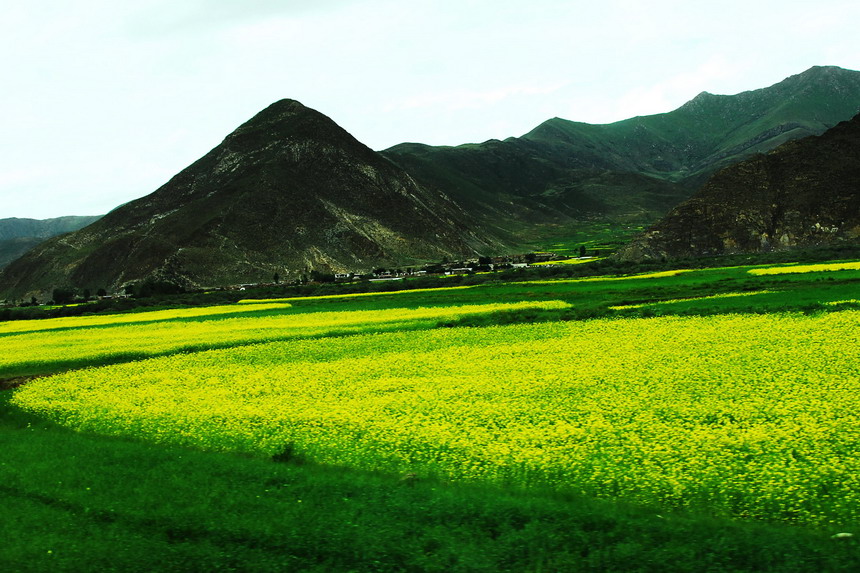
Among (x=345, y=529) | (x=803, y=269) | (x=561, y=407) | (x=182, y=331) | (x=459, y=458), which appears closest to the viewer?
(x=345, y=529)

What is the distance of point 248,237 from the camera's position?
160750 millimetres

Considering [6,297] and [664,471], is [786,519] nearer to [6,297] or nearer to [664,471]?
[664,471]

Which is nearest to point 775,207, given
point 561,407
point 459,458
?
point 561,407

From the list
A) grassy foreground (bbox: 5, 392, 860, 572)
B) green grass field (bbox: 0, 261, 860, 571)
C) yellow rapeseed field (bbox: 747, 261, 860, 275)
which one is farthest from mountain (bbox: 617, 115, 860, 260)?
grassy foreground (bbox: 5, 392, 860, 572)

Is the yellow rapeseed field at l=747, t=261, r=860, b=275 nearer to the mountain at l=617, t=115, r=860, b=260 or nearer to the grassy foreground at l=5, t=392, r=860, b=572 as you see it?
the mountain at l=617, t=115, r=860, b=260

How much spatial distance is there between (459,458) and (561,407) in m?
4.82

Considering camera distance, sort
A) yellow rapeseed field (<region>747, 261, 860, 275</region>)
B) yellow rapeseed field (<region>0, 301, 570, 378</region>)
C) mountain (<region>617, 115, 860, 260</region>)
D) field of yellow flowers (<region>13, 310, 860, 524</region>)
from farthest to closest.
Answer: mountain (<region>617, 115, 860, 260</region>)
yellow rapeseed field (<region>747, 261, 860, 275</region>)
yellow rapeseed field (<region>0, 301, 570, 378</region>)
field of yellow flowers (<region>13, 310, 860, 524</region>)

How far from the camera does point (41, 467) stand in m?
15.8

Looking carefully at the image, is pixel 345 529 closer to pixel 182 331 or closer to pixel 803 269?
pixel 182 331

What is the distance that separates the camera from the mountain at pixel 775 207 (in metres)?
110

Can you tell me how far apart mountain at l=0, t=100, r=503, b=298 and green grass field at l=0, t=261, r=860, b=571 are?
12287 centimetres

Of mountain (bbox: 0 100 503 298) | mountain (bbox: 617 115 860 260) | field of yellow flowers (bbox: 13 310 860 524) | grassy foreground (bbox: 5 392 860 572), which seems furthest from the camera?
mountain (bbox: 0 100 503 298)

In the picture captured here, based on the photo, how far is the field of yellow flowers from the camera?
12.7 m

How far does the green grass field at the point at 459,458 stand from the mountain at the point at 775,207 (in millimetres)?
90917
